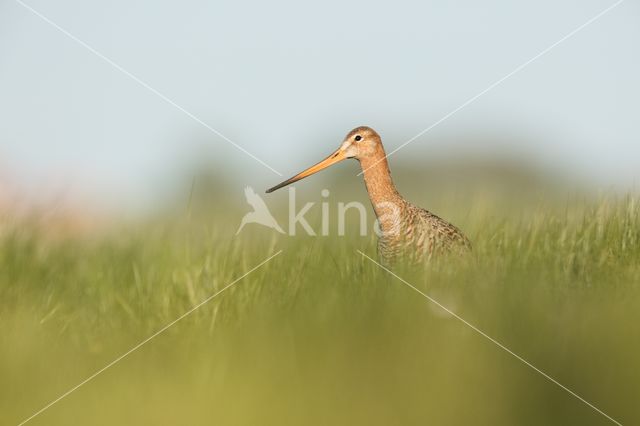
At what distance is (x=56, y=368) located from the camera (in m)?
3.10

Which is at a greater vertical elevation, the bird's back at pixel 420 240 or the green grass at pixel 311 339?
the bird's back at pixel 420 240

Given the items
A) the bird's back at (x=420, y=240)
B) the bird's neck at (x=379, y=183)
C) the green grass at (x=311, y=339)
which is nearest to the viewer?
the green grass at (x=311, y=339)

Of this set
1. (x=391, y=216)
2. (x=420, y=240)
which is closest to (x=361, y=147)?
(x=391, y=216)

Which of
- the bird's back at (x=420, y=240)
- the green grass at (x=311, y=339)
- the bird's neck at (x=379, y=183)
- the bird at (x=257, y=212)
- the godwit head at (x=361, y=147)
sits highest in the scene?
→ the godwit head at (x=361, y=147)

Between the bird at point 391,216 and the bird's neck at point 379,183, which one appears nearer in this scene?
the bird at point 391,216

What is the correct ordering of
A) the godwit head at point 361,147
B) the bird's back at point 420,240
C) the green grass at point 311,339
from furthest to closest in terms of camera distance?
the godwit head at point 361,147
the bird's back at point 420,240
the green grass at point 311,339

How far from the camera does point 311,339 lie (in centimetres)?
310

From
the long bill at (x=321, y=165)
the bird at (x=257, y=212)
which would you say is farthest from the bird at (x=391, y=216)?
the bird at (x=257, y=212)

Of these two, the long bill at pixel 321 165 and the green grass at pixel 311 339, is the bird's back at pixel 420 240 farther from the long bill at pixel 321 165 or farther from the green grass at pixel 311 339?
the green grass at pixel 311 339

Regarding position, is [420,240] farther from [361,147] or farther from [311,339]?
[311,339]

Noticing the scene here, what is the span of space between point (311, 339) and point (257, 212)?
368cm

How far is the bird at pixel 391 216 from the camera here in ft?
21.4

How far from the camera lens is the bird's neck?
7250 mm

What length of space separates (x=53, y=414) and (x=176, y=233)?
222 centimetres
